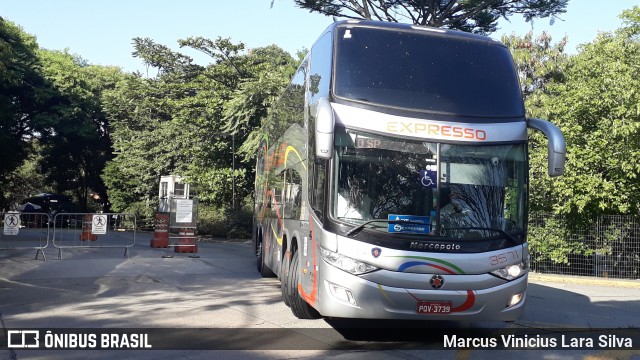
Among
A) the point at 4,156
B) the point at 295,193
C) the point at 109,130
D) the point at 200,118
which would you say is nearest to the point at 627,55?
the point at 295,193

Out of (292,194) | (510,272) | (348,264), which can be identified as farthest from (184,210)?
(510,272)

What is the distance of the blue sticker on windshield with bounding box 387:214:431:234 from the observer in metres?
7.84

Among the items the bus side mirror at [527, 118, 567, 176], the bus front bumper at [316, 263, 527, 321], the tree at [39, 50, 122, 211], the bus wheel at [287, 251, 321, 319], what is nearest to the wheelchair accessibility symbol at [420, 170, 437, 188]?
the bus front bumper at [316, 263, 527, 321]

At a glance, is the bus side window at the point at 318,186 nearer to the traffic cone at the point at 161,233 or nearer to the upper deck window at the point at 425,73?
the upper deck window at the point at 425,73

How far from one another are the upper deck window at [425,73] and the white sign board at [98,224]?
12.5 meters

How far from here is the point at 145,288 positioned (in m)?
12.9

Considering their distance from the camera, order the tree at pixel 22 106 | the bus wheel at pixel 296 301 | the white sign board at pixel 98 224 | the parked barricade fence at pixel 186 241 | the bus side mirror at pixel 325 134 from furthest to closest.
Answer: the tree at pixel 22 106, the parked barricade fence at pixel 186 241, the white sign board at pixel 98 224, the bus wheel at pixel 296 301, the bus side mirror at pixel 325 134

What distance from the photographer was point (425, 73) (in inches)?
336

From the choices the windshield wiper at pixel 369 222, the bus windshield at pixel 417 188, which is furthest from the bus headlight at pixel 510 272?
the windshield wiper at pixel 369 222

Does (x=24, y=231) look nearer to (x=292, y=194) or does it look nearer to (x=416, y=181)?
(x=292, y=194)

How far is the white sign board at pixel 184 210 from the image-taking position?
20.1 metres

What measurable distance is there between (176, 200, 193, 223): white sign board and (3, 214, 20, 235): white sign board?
179 inches

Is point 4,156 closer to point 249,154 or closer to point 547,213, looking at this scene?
point 249,154

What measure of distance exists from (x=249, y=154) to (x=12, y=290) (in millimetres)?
17581
